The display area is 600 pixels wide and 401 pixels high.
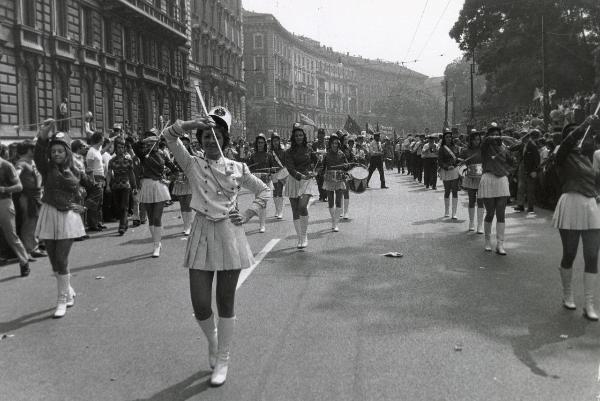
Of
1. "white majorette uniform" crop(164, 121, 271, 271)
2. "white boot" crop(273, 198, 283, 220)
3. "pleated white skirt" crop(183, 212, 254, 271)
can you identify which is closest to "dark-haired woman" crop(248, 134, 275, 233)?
"white boot" crop(273, 198, 283, 220)

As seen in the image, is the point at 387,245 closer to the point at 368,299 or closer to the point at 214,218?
the point at 368,299

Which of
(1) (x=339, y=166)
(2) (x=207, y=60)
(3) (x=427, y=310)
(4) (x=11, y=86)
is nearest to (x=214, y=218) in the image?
(3) (x=427, y=310)

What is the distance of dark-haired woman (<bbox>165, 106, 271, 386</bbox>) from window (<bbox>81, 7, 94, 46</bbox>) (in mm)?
26623

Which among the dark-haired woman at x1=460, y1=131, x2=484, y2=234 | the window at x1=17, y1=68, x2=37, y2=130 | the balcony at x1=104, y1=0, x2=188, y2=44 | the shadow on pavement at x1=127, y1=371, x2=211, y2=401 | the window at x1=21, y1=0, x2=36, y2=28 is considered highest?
the balcony at x1=104, y1=0, x2=188, y2=44

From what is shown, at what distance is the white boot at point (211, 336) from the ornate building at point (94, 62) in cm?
1587

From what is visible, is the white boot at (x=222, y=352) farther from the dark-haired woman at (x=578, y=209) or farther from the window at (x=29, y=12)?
the window at (x=29, y=12)

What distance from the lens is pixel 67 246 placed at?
21.6ft

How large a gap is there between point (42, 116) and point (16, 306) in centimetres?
1916

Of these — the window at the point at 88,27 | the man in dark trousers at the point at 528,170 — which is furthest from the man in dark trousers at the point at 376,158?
the window at the point at 88,27

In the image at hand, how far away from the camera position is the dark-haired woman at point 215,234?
450 cm

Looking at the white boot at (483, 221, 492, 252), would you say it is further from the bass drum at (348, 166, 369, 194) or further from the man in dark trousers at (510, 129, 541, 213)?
the man in dark trousers at (510, 129, 541, 213)

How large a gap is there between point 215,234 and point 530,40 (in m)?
39.0

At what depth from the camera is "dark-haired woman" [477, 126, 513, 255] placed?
9281 mm

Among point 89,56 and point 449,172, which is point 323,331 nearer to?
point 449,172
